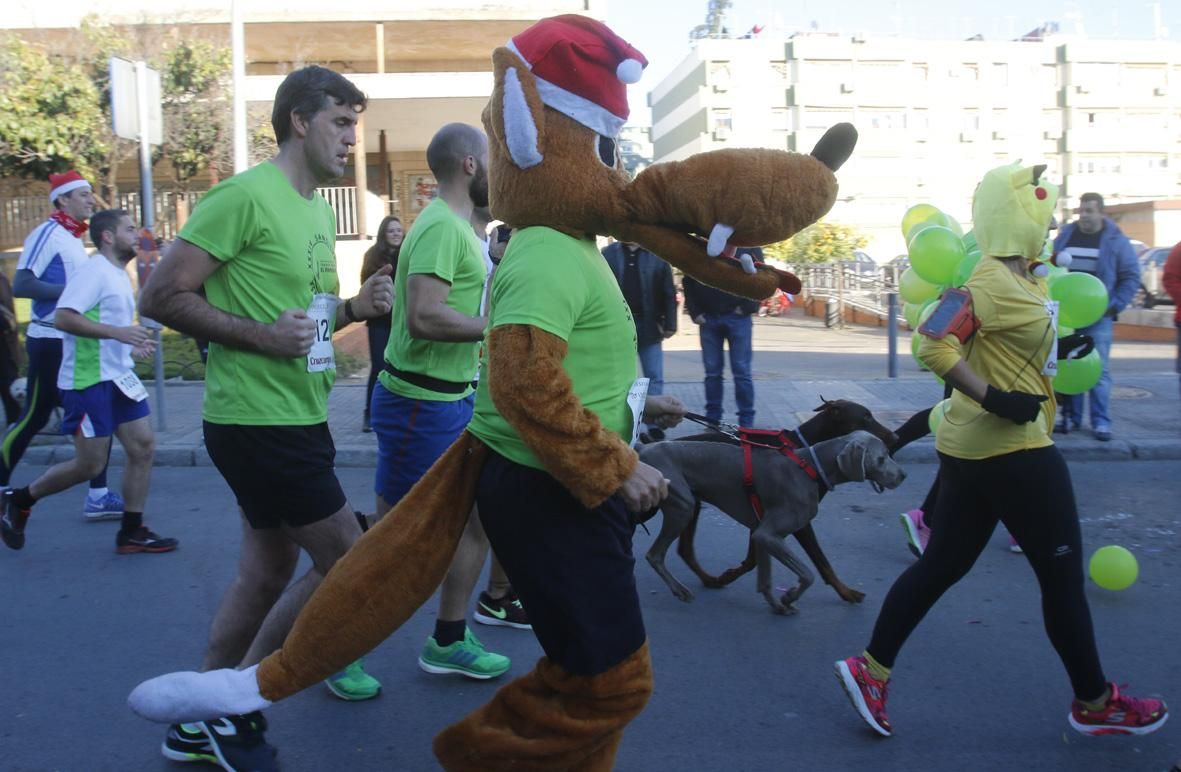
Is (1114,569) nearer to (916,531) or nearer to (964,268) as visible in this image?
(916,531)

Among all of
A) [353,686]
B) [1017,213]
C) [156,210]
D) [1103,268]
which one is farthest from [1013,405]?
[156,210]

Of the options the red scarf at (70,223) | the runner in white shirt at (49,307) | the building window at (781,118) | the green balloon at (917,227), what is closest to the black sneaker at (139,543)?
the runner in white shirt at (49,307)

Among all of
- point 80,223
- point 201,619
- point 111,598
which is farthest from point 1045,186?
point 80,223

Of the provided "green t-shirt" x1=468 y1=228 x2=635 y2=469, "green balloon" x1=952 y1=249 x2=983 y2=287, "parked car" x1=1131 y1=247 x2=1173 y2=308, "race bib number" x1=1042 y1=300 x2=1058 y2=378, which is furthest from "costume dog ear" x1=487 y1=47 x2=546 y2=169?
"parked car" x1=1131 y1=247 x2=1173 y2=308

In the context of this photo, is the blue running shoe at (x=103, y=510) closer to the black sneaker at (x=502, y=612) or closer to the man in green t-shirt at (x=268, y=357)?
the black sneaker at (x=502, y=612)

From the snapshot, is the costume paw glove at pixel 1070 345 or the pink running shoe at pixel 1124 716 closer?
the pink running shoe at pixel 1124 716

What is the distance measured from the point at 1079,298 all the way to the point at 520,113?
3822mm

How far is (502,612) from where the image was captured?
4758mm

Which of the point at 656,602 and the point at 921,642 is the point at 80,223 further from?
the point at 921,642

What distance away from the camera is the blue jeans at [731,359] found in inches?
347

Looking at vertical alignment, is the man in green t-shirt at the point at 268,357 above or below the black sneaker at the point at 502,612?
above

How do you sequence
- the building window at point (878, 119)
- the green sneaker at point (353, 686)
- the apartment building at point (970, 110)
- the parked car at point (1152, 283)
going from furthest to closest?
the building window at point (878, 119) < the apartment building at point (970, 110) < the parked car at point (1152, 283) < the green sneaker at point (353, 686)

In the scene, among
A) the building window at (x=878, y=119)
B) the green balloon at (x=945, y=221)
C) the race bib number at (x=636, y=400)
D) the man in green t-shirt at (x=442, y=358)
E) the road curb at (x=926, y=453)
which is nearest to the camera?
the race bib number at (x=636, y=400)

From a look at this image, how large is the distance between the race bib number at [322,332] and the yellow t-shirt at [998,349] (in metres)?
1.91
